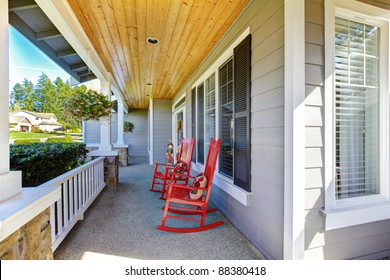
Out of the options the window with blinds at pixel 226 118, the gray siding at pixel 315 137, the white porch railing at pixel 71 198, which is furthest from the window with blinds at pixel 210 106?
the white porch railing at pixel 71 198

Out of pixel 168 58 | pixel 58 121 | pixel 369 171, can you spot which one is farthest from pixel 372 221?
pixel 58 121

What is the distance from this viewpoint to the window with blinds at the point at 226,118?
9.09 feet

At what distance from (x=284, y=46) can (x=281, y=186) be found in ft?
3.79

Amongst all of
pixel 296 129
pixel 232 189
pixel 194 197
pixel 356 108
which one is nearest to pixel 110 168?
pixel 194 197

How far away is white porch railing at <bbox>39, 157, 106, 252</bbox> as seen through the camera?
6.21ft

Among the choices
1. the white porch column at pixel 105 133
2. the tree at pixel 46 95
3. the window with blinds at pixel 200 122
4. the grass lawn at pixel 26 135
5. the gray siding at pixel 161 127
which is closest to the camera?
the grass lawn at pixel 26 135

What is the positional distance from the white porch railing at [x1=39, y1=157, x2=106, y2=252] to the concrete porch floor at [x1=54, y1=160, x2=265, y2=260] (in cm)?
15

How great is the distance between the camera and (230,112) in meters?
2.76

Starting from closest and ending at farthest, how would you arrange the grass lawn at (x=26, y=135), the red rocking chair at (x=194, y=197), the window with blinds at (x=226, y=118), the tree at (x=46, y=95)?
1. the grass lawn at (x=26, y=135)
2. the red rocking chair at (x=194, y=197)
3. the tree at (x=46, y=95)
4. the window with blinds at (x=226, y=118)

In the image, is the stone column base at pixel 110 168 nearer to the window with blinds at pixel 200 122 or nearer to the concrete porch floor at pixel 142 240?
the concrete porch floor at pixel 142 240

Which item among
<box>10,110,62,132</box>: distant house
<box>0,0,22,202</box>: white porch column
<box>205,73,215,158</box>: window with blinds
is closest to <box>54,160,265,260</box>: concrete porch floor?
<box>0,0,22,202</box>: white porch column

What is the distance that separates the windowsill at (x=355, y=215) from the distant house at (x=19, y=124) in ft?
9.63

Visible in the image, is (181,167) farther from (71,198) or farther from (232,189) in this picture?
(71,198)

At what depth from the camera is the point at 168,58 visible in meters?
3.71
